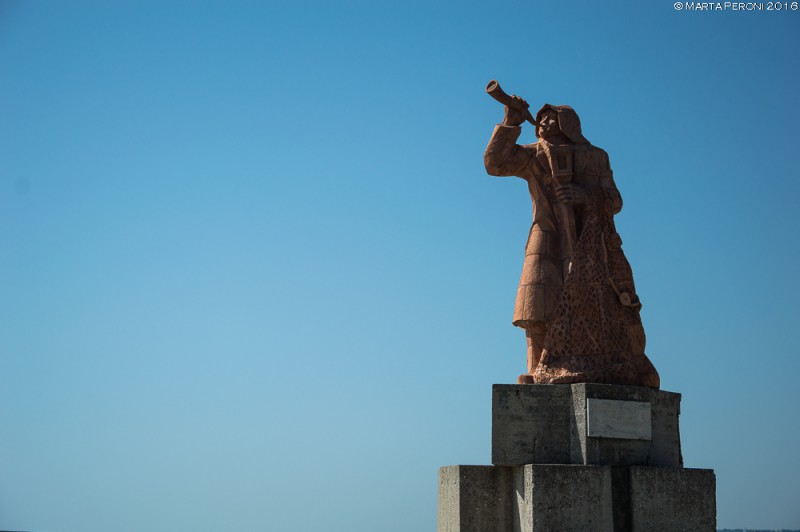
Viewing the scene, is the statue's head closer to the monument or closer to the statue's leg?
the monument

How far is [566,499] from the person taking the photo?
499 inches

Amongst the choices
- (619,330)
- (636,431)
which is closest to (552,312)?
(619,330)

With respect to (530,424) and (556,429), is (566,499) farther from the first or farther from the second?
(530,424)

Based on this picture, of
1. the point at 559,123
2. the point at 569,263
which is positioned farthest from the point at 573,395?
the point at 559,123

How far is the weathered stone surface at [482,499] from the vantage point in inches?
520

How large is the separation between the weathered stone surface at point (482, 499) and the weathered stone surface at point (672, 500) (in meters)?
1.65

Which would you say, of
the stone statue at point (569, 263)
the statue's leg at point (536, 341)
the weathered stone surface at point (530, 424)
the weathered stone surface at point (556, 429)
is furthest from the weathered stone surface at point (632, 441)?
the statue's leg at point (536, 341)

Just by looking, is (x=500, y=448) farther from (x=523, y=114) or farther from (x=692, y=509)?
(x=523, y=114)

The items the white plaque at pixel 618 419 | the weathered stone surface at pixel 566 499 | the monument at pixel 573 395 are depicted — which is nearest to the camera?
the weathered stone surface at pixel 566 499

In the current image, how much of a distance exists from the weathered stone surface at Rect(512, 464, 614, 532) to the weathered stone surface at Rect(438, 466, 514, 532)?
428 mm

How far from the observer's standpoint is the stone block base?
41.6ft

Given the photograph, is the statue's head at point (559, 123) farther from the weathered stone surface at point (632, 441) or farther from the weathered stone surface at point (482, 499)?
the weathered stone surface at point (482, 499)

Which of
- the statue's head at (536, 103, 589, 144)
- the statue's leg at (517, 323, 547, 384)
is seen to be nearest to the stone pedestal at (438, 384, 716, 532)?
the statue's leg at (517, 323, 547, 384)

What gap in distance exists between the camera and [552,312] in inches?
555
